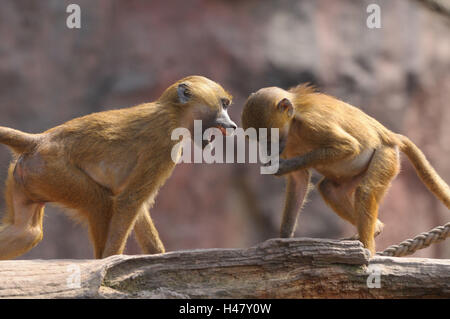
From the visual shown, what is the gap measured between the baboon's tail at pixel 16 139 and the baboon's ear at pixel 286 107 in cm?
227

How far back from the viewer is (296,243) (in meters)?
4.80

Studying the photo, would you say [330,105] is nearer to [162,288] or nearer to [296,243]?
[296,243]

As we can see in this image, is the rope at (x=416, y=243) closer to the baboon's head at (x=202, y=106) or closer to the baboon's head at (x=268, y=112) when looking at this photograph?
the baboon's head at (x=268, y=112)

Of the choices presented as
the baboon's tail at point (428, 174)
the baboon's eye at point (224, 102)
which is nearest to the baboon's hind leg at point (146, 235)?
the baboon's eye at point (224, 102)

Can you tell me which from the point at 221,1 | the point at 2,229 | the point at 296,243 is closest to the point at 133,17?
the point at 221,1

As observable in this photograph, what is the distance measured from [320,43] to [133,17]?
342 cm

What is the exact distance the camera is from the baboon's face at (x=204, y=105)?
5.85m

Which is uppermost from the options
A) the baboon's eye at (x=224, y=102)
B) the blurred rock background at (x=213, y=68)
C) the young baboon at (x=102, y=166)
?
the blurred rock background at (x=213, y=68)

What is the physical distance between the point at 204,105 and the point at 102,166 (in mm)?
1131

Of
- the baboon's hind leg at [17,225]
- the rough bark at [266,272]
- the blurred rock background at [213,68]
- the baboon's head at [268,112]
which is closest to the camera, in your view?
the rough bark at [266,272]

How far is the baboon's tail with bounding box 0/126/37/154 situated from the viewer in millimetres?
5281

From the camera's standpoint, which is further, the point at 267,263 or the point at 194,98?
the point at 194,98

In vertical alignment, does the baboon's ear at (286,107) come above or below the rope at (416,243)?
above

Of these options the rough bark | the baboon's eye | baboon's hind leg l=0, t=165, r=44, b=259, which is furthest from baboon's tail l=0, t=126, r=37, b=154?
the baboon's eye
